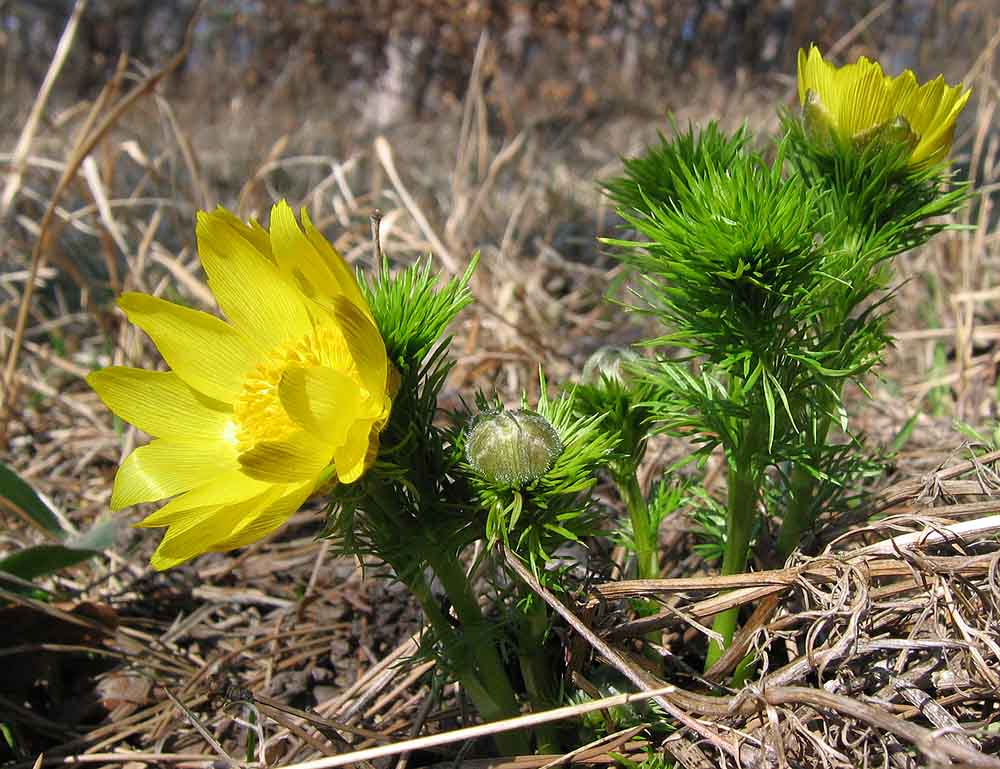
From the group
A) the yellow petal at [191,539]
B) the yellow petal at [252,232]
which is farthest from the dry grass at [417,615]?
the yellow petal at [252,232]

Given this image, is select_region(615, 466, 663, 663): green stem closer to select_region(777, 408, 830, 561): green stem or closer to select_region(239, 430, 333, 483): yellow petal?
select_region(777, 408, 830, 561): green stem

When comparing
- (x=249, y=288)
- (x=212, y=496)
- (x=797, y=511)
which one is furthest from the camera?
(x=797, y=511)

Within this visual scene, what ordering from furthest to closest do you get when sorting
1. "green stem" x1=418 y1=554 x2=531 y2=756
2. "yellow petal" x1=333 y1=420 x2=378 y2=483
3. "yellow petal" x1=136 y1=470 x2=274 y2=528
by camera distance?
"green stem" x1=418 y1=554 x2=531 y2=756
"yellow petal" x1=136 y1=470 x2=274 y2=528
"yellow petal" x1=333 y1=420 x2=378 y2=483

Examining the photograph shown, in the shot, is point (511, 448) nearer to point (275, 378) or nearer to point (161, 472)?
point (275, 378)

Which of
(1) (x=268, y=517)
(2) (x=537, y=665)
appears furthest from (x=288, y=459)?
(2) (x=537, y=665)

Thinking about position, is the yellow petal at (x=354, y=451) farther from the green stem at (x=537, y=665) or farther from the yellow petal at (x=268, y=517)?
the green stem at (x=537, y=665)

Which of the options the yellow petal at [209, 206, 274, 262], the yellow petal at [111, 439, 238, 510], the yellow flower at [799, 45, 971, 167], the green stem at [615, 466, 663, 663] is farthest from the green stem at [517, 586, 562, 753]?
the yellow flower at [799, 45, 971, 167]

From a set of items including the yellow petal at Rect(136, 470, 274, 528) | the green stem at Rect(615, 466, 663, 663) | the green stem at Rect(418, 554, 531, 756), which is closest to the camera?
the yellow petal at Rect(136, 470, 274, 528)
